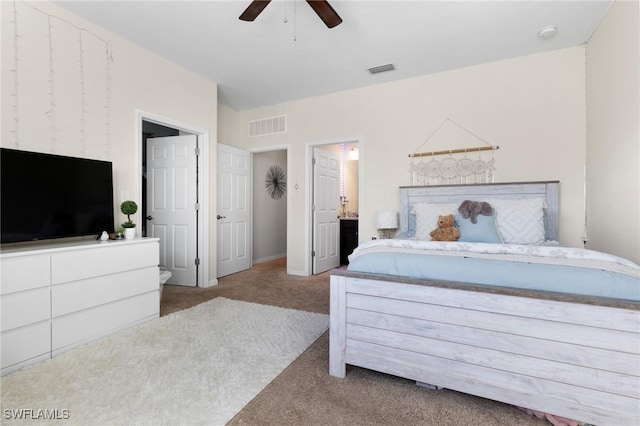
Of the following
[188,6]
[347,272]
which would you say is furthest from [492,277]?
[188,6]

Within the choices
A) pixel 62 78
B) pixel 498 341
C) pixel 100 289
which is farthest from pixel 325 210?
pixel 498 341

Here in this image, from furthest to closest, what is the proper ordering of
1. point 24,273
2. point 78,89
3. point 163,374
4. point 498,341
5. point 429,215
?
point 429,215
point 78,89
point 24,273
point 163,374
point 498,341

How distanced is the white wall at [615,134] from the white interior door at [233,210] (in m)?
4.33

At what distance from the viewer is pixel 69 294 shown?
7.02 feet

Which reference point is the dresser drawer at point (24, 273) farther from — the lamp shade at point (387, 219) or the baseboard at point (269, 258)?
the baseboard at point (269, 258)

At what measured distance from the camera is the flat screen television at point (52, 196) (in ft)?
6.64

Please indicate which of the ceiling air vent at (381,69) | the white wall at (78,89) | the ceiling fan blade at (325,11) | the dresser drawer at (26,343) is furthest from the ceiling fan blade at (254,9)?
the dresser drawer at (26,343)

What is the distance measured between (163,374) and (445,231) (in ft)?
8.30

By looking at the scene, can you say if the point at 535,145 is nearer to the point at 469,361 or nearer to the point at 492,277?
the point at 492,277

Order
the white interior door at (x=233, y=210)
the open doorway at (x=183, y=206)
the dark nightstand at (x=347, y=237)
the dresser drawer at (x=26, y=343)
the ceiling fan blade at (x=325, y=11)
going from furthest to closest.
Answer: the dark nightstand at (x=347, y=237) → the white interior door at (x=233, y=210) → the open doorway at (x=183, y=206) → the ceiling fan blade at (x=325, y=11) → the dresser drawer at (x=26, y=343)

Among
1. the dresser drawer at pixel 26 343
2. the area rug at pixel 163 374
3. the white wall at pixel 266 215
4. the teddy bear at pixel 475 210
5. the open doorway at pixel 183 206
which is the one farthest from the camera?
the white wall at pixel 266 215

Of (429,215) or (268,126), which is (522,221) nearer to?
(429,215)

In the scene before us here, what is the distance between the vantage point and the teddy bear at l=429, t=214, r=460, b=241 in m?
2.74

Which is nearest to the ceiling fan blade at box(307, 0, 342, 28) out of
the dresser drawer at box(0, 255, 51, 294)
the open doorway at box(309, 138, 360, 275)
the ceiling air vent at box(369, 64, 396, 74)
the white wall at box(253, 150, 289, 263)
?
Result: the ceiling air vent at box(369, 64, 396, 74)
